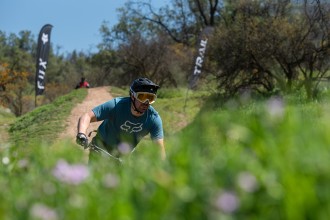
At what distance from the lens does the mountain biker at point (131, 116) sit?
591 cm

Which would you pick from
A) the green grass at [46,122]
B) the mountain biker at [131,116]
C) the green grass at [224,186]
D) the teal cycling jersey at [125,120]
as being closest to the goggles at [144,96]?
the mountain biker at [131,116]

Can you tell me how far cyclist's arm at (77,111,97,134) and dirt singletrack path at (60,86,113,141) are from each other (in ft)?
45.3

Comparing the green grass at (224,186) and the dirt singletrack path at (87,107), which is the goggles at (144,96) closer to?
the green grass at (224,186)

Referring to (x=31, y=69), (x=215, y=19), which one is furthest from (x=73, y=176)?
(x=31, y=69)

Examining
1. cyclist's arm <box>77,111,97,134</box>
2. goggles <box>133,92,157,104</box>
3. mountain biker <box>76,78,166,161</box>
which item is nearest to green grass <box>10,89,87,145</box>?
mountain biker <box>76,78,166,161</box>

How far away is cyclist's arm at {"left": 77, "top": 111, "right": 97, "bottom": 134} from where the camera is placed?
5506 millimetres

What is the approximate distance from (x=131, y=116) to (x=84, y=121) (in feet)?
2.24

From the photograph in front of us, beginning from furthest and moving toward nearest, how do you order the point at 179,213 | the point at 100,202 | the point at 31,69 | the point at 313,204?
the point at 31,69, the point at 100,202, the point at 179,213, the point at 313,204

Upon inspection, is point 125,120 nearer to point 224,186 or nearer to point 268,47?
point 224,186

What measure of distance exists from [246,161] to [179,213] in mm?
249

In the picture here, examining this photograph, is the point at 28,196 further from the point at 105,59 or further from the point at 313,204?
the point at 105,59

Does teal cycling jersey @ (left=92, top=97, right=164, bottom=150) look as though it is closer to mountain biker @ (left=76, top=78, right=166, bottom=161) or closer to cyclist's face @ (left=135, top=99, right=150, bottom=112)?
mountain biker @ (left=76, top=78, right=166, bottom=161)

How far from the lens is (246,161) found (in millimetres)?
1366

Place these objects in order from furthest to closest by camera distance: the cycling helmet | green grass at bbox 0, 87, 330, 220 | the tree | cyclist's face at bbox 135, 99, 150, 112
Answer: the tree, cyclist's face at bbox 135, 99, 150, 112, the cycling helmet, green grass at bbox 0, 87, 330, 220
